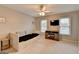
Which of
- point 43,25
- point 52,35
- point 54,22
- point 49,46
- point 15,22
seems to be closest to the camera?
point 15,22

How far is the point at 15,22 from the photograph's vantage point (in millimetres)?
2475

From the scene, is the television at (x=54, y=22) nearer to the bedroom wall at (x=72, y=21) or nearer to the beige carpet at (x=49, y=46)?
the bedroom wall at (x=72, y=21)

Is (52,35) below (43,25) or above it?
below

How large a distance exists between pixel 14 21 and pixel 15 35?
14.7 inches

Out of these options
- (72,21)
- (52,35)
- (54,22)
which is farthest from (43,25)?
(72,21)

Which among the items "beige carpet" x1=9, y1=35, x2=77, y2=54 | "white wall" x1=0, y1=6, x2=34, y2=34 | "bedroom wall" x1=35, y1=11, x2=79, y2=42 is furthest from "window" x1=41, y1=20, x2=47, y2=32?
"beige carpet" x1=9, y1=35, x2=77, y2=54

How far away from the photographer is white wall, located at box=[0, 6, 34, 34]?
2271mm

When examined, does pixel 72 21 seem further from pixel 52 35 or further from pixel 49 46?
pixel 49 46
